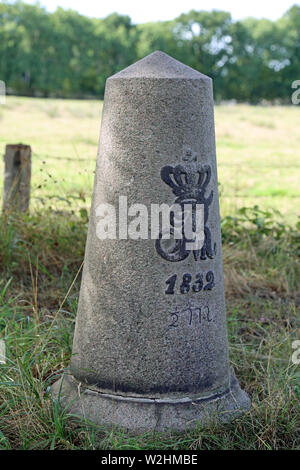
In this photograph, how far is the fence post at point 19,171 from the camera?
4537 millimetres

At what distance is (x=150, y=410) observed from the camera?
221 centimetres

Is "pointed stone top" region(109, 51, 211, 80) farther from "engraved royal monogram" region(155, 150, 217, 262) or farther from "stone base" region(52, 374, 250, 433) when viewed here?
"stone base" region(52, 374, 250, 433)

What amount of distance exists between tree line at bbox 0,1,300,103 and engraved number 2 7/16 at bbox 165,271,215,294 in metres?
44.8

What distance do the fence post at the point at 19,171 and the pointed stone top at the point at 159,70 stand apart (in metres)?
2.40

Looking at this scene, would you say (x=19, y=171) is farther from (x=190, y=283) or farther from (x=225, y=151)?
(x=225, y=151)

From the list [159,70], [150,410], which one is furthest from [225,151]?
[150,410]

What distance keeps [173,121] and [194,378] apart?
104 cm

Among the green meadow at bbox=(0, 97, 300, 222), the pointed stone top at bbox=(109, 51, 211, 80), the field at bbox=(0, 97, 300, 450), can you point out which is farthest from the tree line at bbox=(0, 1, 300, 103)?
the pointed stone top at bbox=(109, 51, 211, 80)

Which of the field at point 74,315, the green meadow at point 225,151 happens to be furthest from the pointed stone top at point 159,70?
the green meadow at point 225,151

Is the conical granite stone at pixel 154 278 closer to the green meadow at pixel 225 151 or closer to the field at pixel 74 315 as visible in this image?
the field at pixel 74 315

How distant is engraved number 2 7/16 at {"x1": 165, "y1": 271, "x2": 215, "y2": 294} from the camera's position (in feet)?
7.31

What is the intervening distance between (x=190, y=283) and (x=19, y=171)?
2802mm

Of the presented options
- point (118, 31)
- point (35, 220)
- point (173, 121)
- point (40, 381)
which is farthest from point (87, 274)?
point (118, 31)

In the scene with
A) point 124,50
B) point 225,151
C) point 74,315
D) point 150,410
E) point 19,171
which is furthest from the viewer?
point 124,50
